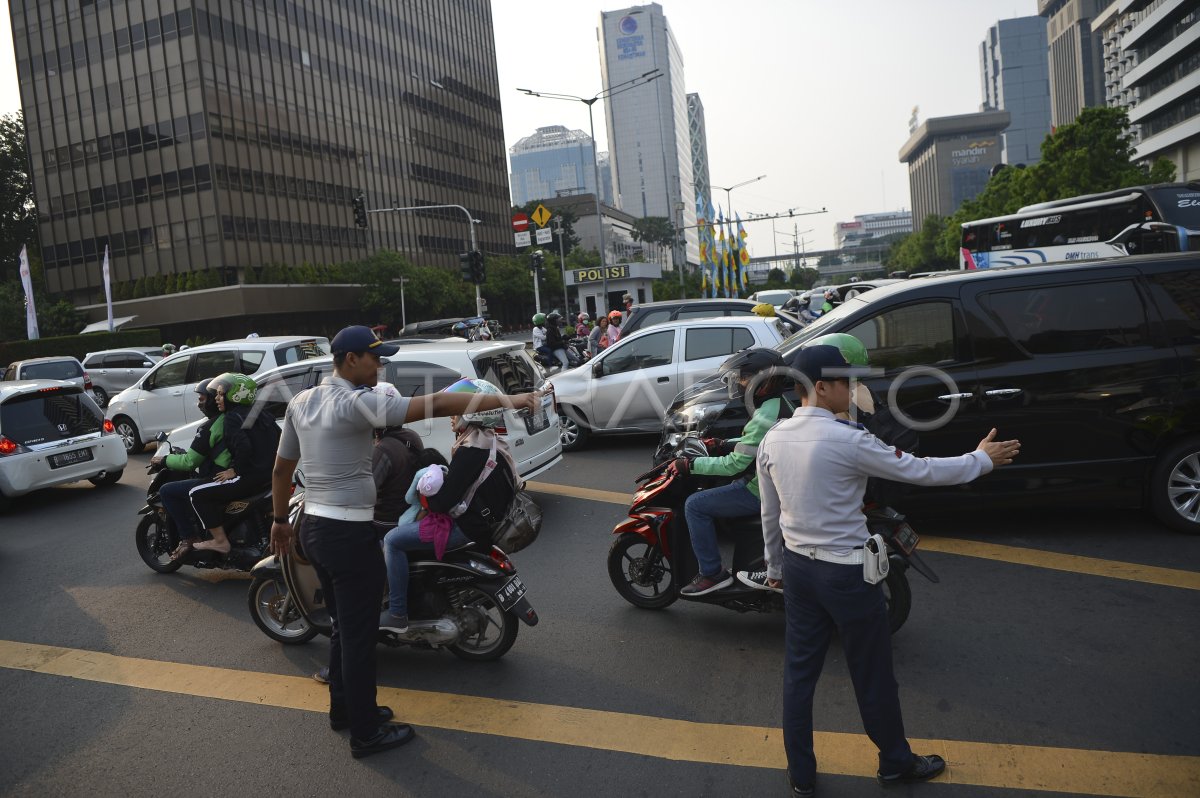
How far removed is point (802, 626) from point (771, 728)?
2.99ft

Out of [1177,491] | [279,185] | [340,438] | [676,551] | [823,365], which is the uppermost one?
[279,185]

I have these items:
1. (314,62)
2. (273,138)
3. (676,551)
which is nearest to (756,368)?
(676,551)

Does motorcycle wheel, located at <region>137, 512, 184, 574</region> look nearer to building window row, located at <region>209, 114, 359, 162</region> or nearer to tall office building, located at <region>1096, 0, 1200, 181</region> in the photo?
building window row, located at <region>209, 114, 359, 162</region>

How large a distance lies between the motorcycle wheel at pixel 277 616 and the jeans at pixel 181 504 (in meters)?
1.68

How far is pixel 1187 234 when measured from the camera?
1738cm

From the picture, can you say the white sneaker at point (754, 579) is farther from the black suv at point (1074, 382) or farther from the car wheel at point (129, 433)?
the car wheel at point (129, 433)

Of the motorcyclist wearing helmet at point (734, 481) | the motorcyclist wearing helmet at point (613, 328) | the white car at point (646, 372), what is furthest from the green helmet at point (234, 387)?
the motorcyclist wearing helmet at point (613, 328)

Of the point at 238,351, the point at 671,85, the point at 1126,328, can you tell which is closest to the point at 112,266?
the point at 238,351

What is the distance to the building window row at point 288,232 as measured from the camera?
54688 millimetres

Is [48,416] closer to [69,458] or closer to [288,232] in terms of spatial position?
[69,458]

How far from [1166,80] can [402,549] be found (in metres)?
70.8

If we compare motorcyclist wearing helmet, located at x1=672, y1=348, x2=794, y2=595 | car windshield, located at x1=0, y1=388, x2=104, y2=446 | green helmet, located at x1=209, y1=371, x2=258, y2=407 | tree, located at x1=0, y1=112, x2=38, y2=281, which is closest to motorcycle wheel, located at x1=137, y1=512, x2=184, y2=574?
green helmet, located at x1=209, y1=371, x2=258, y2=407

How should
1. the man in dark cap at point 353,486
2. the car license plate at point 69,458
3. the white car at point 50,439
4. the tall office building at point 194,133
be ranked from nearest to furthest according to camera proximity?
the man in dark cap at point 353,486
the white car at point 50,439
the car license plate at point 69,458
the tall office building at point 194,133

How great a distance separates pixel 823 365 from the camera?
10.4 feet
